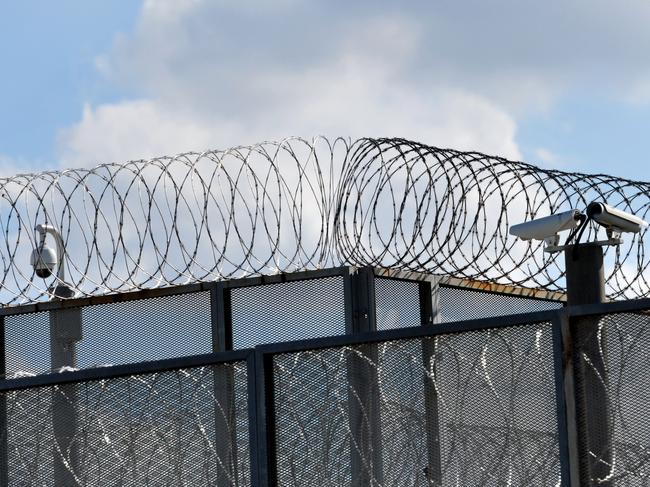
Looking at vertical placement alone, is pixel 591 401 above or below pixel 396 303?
below

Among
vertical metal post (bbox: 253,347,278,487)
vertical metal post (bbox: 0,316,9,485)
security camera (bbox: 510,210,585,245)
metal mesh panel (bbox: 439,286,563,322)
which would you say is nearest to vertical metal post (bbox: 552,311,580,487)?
vertical metal post (bbox: 253,347,278,487)

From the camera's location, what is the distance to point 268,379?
5.18 m

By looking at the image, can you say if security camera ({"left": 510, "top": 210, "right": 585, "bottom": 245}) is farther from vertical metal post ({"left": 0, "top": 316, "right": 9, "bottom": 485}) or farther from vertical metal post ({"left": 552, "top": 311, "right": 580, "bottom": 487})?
vertical metal post ({"left": 0, "top": 316, "right": 9, "bottom": 485})

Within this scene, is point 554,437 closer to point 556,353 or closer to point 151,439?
point 556,353

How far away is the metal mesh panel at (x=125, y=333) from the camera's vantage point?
10195mm

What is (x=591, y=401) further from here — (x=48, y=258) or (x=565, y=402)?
(x=48, y=258)

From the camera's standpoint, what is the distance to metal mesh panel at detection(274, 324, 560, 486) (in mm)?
A: 4684

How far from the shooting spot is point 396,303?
31.8ft

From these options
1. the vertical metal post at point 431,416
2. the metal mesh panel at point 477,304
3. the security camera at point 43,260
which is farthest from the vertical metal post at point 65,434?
the security camera at point 43,260

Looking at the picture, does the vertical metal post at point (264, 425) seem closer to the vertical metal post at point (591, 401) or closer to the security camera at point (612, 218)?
the vertical metal post at point (591, 401)

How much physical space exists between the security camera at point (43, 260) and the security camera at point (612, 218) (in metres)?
5.44

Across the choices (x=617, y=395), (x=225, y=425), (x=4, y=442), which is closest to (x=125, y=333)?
(x=4, y=442)

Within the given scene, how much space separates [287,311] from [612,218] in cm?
391

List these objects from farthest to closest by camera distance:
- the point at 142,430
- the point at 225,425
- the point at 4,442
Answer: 1. the point at 4,442
2. the point at 142,430
3. the point at 225,425
